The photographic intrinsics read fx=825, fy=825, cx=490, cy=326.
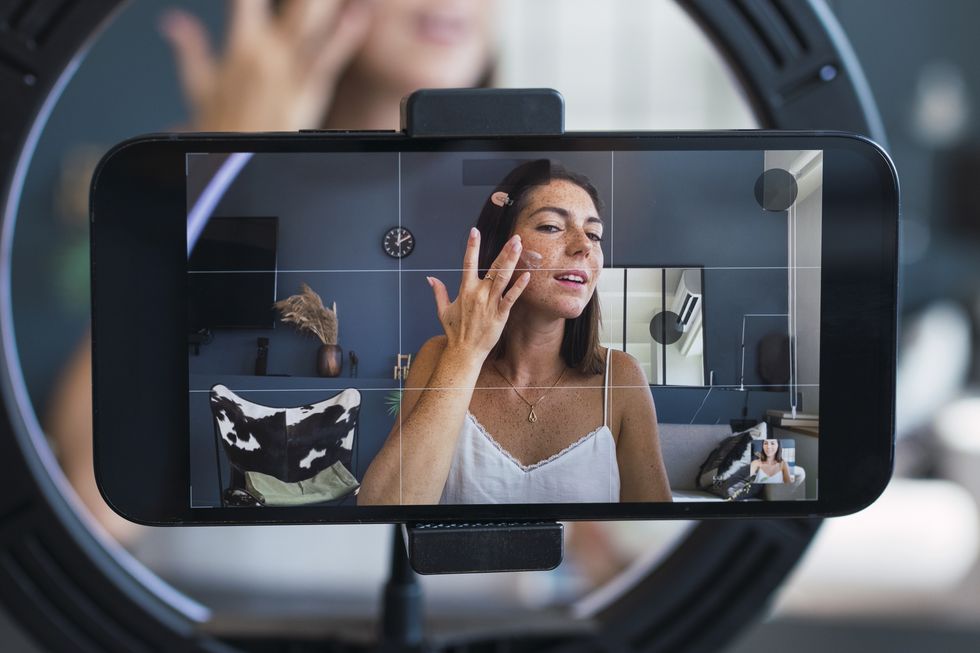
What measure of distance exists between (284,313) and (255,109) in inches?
12.1

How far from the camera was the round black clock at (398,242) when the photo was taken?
0.18m

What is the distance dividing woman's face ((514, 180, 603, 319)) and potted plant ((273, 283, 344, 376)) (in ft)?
0.14

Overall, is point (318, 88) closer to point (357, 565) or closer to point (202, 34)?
point (202, 34)

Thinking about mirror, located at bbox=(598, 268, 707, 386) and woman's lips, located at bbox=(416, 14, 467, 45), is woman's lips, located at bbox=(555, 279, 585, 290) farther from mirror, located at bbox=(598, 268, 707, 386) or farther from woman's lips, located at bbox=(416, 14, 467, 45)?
woman's lips, located at bbox=(416, 14, 467, 45)

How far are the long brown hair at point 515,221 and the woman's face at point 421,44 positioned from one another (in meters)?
0.28

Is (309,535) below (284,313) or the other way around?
below

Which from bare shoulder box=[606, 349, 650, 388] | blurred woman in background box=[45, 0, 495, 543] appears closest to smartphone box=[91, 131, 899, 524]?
bare shoulder box=[606, 349, 650, 388]

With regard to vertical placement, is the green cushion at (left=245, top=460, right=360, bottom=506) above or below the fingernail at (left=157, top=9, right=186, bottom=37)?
below

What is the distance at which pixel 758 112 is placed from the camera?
0.82 ft

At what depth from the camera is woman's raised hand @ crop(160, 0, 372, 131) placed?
0.45 meters

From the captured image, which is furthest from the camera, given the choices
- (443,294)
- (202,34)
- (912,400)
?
(912,400)

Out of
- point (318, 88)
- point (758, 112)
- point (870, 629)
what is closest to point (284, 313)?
point (758, 112)

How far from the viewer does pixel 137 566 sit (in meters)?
0.29

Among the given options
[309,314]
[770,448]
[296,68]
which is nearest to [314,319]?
[309,314]
